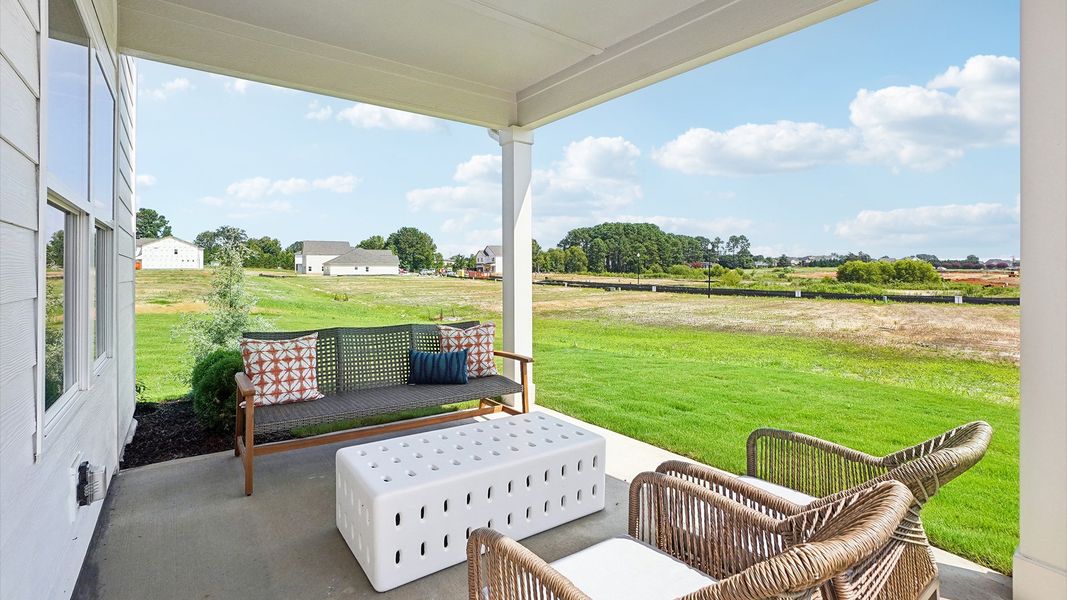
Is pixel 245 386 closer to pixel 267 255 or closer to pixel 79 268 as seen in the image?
pixel 79 268

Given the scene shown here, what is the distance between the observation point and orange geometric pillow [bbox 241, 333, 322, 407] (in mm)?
3469

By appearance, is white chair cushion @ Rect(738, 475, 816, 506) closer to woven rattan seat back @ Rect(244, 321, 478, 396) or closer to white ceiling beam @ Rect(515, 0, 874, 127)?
white ceiling beam @ Rect(515, 0, 874, 127)

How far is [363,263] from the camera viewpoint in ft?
20.1

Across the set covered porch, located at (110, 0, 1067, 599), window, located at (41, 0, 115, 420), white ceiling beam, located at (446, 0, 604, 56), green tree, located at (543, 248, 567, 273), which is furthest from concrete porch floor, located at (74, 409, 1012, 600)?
green tree, located at (543, 248, 567, 273)

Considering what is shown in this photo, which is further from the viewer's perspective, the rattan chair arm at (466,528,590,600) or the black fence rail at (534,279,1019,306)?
the black fence rail at (534,279,1019,306)

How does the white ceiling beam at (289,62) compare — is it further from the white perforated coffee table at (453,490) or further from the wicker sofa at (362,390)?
the white perforated coffee table at (453,490)

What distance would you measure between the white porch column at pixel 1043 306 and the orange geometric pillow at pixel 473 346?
132 inches

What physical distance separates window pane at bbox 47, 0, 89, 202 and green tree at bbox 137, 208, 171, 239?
10.4 feet

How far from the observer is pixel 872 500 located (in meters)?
1.21

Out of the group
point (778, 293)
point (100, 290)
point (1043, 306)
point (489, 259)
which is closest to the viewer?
point (1043, 306)

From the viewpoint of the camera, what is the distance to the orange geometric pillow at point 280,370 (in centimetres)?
347

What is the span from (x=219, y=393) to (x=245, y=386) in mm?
1125

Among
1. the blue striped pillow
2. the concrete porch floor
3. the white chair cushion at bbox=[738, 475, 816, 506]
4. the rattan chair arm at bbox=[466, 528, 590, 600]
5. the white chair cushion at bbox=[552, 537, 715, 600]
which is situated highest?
the blue striped pillow

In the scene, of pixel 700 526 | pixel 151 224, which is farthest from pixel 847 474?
pixel 151 224
